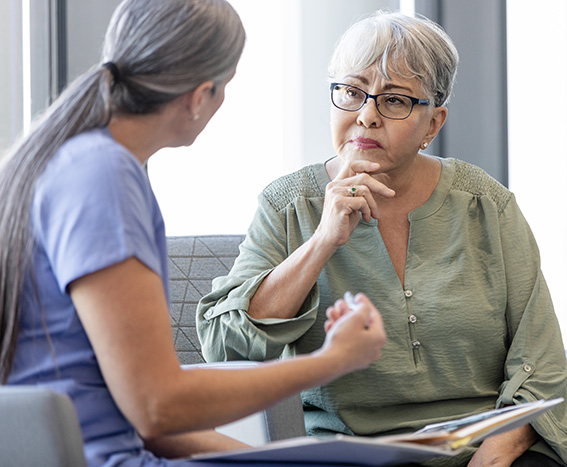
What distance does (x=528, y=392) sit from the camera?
158 centimetres

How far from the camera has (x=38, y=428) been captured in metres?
0.89

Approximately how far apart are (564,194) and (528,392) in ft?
3.97

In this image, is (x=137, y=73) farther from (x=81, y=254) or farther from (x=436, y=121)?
(x=436, y=121)

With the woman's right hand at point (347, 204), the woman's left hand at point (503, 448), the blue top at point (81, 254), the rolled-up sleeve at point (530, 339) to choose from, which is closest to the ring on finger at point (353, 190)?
the woman's right hand at point (347, 204)

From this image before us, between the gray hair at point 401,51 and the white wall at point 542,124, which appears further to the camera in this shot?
the white wall at point 542,124

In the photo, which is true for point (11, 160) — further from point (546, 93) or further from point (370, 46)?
point (546, 93)

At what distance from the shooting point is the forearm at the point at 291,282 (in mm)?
1582

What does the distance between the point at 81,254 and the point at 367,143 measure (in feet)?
3.08

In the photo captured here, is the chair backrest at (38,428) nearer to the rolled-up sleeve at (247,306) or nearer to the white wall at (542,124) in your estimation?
the rolled-up sleeve at (247,306)

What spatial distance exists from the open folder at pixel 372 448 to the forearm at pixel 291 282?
57 cm

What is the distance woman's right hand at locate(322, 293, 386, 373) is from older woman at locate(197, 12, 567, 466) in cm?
57

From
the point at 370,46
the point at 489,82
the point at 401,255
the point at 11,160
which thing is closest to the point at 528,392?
the point at 401,255

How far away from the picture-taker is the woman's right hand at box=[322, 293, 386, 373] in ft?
3.21

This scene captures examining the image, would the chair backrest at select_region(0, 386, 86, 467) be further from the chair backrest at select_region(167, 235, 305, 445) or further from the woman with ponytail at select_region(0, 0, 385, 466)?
the chair backrest at select_region(167, 235, 305, 445)
